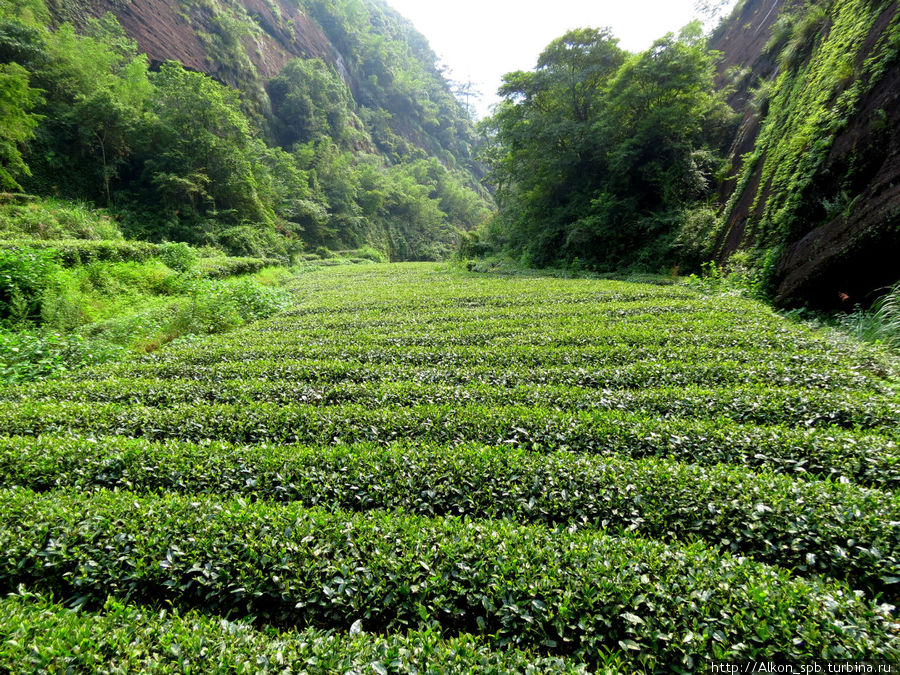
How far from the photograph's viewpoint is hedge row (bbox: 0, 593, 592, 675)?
1933 mm

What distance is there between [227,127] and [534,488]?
35.7 metres

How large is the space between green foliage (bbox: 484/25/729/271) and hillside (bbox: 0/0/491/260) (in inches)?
852

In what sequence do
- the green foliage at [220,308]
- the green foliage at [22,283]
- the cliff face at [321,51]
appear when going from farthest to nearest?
the cliff face at [321,51] < the green foliage at [220,308] < the green foliage at [22,283]

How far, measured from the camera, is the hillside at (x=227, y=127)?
21.0 meters

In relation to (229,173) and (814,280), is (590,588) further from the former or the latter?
(229,173)

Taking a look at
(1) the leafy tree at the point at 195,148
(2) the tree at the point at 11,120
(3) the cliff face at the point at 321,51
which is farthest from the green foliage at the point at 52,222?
(3) the cliff face at the point at 321,51

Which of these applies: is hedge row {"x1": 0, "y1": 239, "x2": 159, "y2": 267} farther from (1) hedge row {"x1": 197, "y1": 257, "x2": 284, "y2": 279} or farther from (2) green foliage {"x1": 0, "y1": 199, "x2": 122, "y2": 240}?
→ (2) green foliage {"x1": 0, "y1": 199, "x2": 122, "y2": 240}

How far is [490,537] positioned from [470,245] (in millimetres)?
32299

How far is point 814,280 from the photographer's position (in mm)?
8266

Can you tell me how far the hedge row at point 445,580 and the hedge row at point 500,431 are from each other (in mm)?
1483

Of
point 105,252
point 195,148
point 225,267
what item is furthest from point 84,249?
point 195,148

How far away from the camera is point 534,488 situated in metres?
3.44

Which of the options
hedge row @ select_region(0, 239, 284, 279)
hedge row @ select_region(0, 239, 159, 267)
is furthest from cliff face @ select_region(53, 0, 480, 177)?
hedge row @ select_region(0, 239, 159, 267)

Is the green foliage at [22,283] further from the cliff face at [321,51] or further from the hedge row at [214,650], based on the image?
the cliff face at [321,51]
